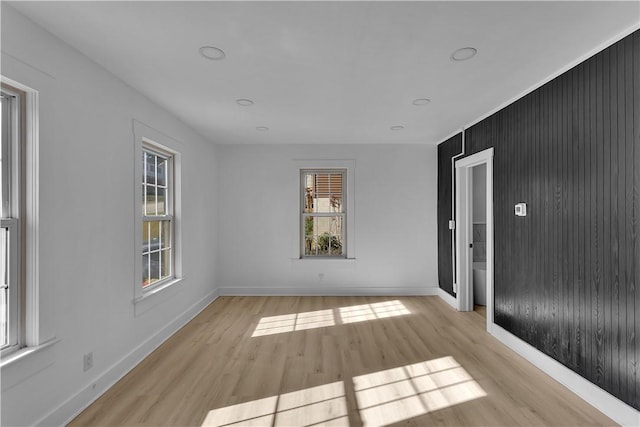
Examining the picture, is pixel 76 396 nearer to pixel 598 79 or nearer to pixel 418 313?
pixel 418 313

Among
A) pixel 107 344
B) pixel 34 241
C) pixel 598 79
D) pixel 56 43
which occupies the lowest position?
pixel 107 344

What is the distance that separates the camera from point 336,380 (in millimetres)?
2703

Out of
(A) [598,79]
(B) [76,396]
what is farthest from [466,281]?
(B) [76,396]

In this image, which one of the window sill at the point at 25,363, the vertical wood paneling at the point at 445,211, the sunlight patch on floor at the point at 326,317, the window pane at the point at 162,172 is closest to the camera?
the window sill at the point at 25,363

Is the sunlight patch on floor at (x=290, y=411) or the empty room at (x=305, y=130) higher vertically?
the empty room at (x=305, y=130)

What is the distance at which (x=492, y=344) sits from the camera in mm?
3420

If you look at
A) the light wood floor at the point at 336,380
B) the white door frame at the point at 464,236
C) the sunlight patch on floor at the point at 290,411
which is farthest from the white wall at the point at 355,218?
the sunlight patch on floor at the point at 290,411

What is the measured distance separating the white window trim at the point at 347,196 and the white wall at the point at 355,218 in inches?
0.9

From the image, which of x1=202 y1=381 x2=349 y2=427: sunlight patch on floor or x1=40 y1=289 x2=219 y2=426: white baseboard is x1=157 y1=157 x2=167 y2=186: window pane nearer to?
x1=40 y1=289 x2=219 y2=426: white baseboard

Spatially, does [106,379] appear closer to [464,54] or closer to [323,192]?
[464,54]

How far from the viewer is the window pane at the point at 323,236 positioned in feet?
18.4

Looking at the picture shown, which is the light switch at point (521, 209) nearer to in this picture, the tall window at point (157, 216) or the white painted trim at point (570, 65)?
the white painted trim at point (570, 65)

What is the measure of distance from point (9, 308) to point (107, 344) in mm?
882

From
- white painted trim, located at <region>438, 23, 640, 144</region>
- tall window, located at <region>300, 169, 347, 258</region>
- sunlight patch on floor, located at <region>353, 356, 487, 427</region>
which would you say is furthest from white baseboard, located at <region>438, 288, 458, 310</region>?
white painted trim, located at <region>438, 23, 640, 144</region>
